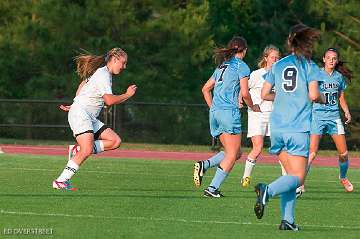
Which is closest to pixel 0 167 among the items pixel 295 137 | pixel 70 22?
pixel 295 137

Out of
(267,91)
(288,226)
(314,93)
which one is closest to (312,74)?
(314,93)

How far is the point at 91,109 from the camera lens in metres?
16.4

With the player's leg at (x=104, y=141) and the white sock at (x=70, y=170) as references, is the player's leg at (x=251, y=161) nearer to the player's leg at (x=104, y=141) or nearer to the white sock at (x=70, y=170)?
the player's leg at (x=104, y=141)

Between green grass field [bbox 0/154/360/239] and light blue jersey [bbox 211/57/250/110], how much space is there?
1.31 meters

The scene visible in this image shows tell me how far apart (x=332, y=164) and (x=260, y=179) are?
6968 mm

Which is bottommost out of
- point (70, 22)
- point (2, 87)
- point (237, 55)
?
point (2, 87)

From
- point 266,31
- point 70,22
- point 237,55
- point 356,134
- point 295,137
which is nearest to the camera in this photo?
point 295,137

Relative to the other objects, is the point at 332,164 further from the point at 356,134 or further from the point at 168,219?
the point at 168,219

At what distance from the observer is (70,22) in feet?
137

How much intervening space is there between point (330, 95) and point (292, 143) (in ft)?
19.3

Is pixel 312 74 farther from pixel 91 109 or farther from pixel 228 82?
pixel 91 109

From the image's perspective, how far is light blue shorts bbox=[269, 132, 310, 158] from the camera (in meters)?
11.6

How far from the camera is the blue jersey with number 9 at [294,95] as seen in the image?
11609 millimetres

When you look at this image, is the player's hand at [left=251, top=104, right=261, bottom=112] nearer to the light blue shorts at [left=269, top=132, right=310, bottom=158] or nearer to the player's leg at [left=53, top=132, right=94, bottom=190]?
the player's leg at [left=53, top=132, right=94, bottom=190]
